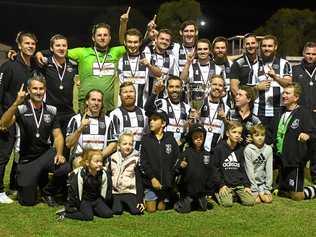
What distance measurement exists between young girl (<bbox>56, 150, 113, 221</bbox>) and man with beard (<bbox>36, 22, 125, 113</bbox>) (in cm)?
115

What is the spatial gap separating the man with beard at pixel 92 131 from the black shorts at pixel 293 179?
204 centimetres

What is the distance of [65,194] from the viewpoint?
6051 millimetres

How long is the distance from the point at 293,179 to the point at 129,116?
1992mm

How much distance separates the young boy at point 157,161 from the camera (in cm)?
574

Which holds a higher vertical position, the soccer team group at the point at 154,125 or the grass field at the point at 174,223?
the soccer team group at the point at 154,125

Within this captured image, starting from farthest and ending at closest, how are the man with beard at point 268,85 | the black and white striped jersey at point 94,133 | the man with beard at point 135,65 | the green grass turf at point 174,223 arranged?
the man with beard at point 268,85
the man with beard at point 135,65
the black and white striped jersey at point 94,133
the green grass turf at point 174,223

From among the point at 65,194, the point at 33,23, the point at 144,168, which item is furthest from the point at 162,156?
the point at 33,23

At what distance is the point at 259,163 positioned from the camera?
20.6ft

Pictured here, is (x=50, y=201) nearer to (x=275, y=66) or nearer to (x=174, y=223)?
(x=174, y=223)

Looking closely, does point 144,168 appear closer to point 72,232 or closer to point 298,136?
point 72,232

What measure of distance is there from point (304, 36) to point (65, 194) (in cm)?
1498

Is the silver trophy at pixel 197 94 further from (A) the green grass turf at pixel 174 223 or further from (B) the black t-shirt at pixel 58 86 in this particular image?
(B) the black t-shirt at pixel 58 86

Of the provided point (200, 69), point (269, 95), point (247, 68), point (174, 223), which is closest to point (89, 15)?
point (200, 69)

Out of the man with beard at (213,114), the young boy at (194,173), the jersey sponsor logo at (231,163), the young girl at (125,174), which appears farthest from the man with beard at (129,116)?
the jersey sponsor logo at (231,163)
